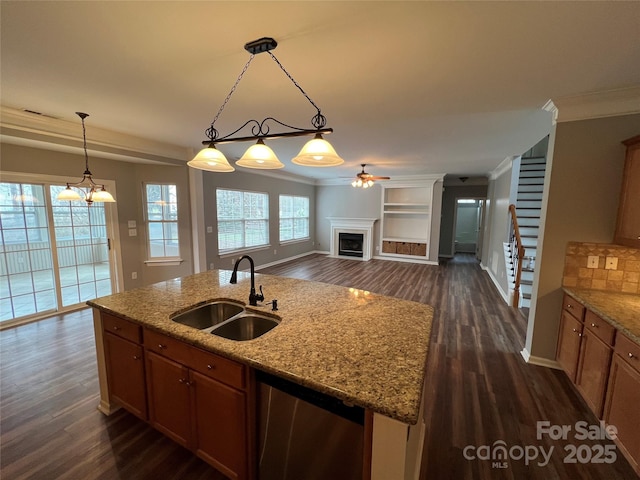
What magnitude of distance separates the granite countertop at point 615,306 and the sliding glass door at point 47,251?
594 cm

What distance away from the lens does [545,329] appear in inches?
103

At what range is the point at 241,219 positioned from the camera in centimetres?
613

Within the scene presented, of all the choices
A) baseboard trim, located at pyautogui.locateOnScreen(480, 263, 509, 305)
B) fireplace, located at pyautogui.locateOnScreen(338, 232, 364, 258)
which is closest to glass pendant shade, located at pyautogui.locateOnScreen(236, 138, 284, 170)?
baseboard trim, located at pyautogui.locateOnScreen(480, 263, 509, 305)

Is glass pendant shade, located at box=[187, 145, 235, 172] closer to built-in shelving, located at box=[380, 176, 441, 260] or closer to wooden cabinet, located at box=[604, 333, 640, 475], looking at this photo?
wooden cabinet, located at box=[604, 333, 640, 475]

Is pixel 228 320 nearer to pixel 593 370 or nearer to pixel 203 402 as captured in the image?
pixel 203 402

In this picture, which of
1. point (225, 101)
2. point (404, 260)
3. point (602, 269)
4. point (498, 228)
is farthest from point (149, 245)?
point (498, 228)

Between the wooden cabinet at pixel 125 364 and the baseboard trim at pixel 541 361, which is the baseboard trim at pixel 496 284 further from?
the wooden cabinet at pixel 125 364

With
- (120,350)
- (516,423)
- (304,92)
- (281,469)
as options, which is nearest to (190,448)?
(281,469)

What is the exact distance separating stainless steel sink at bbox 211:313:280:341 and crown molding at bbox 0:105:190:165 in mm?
3262

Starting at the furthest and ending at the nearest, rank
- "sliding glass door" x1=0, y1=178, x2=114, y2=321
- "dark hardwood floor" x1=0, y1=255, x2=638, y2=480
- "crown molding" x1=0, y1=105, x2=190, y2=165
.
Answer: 1. "sliding glass door" x1=0, y1=178, x2=114, y2=321
2. "crown molding" x1=0, y1=105, x2=190, y2=165
3. "dark hardwood floor" x1=0, y1=255, x2=638, y2=480

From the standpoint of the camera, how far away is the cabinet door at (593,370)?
185cm

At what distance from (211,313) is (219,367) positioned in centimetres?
70

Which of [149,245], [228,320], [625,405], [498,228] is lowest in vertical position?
[625,405]

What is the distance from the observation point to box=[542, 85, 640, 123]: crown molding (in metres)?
2.11
